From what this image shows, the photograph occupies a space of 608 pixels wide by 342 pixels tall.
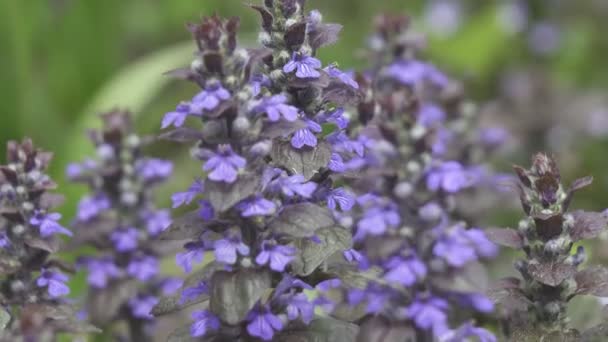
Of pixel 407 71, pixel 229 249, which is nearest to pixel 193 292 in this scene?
pixel 229 249

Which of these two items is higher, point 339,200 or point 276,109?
point 276,109

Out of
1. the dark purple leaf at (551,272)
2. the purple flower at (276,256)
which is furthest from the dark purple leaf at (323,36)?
the dark purple leaf at (551,272)

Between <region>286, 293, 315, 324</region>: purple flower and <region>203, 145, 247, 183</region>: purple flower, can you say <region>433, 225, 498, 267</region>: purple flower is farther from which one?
<region>203, 145, 247, 183</region>: purple flower

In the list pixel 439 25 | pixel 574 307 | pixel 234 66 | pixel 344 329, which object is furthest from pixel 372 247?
pixel 439 25

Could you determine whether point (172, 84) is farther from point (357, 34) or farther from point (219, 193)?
point (219, 193)

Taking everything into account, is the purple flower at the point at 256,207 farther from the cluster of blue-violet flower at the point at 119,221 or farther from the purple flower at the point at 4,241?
the cluster of blue-violet flower at the point at 119,221

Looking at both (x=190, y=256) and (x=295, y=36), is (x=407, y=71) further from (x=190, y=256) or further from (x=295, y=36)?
(x=190, y=256)
